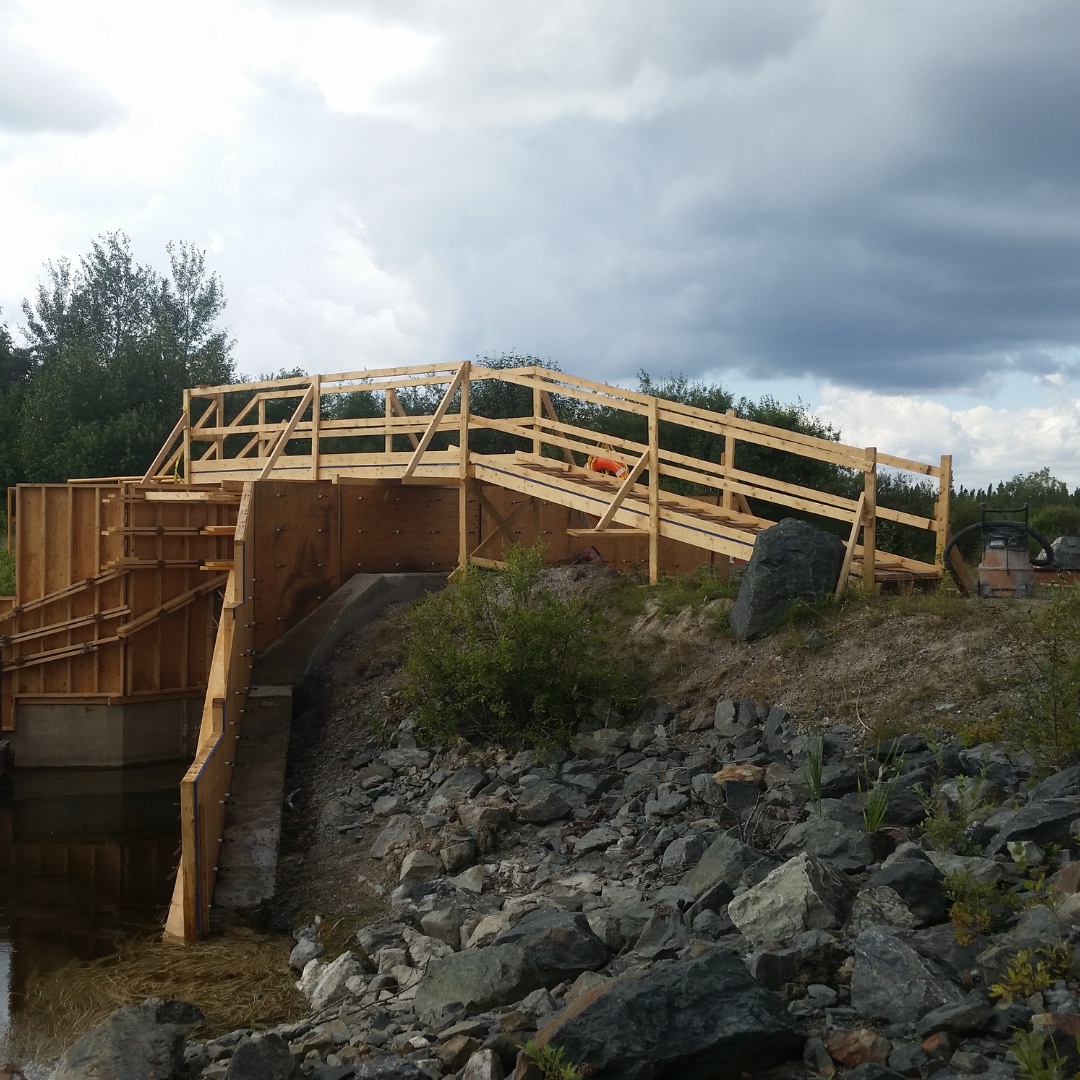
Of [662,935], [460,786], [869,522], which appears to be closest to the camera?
[662,935]

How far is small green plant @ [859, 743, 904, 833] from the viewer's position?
7.48 meters

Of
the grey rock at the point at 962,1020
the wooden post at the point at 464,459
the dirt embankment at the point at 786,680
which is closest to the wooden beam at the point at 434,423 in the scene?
the wooden post at the point at 464,459

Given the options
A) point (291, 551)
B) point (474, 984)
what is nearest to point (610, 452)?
point (291, 551)

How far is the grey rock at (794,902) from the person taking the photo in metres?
6.21

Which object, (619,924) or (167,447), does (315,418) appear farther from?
(619,924)

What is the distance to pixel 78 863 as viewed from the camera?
12.0 m

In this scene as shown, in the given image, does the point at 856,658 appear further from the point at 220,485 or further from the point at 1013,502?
the point at 1013,502

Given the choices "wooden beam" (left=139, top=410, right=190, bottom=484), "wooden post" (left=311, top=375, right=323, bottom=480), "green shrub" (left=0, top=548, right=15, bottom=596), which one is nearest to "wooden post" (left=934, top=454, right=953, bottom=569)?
"wooden post" (left=311, top=375, right=323, bottom=480)

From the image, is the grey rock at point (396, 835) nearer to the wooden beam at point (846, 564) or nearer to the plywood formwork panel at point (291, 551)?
the wooden beam at point (846, 564)

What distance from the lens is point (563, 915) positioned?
6910 millimetres

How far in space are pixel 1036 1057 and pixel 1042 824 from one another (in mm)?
2575

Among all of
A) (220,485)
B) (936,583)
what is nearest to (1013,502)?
(936,583)

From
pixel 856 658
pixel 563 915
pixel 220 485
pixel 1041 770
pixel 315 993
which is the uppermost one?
pixel 220 485

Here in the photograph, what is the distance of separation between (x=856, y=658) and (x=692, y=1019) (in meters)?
5.74
